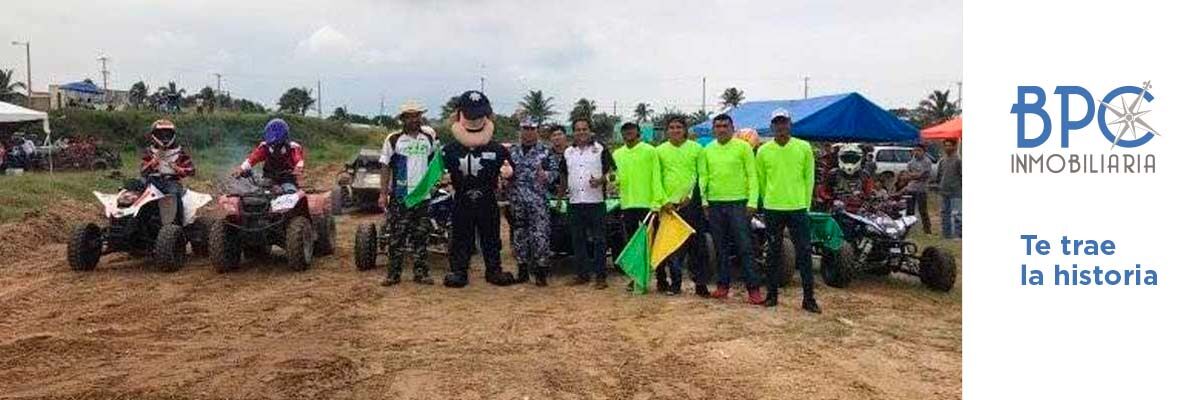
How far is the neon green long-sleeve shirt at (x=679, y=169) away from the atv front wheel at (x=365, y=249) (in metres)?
3.33

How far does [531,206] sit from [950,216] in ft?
27.0

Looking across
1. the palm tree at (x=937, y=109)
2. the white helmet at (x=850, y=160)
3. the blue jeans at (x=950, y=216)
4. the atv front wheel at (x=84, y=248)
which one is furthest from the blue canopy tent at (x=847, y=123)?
the palm tree at (x=937, y=109)

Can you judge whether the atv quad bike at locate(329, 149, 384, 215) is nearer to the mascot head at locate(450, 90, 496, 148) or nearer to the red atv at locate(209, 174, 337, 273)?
the red atv at locate(209, 174, 337, 273)

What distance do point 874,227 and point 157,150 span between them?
7.38 metres

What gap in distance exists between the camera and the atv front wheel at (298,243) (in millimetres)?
9742

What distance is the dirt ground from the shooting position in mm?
5461

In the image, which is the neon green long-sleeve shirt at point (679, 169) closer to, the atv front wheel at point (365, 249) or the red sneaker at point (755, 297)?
the red sneaker at point (755, 297)

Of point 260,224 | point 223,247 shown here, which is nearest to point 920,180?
point 260,224

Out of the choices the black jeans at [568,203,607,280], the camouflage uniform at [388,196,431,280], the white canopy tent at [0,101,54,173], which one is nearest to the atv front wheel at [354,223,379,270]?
the camouflage uniform at [388,196,431,280]

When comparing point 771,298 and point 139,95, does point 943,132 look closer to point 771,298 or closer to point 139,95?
point 771,298
